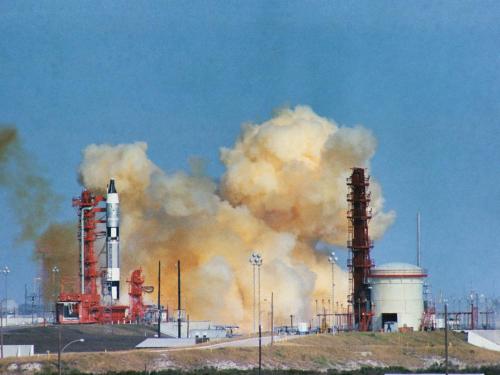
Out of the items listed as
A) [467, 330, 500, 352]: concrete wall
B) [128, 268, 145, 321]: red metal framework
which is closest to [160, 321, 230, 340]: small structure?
[128, 268, 145, 321]: red metal framework

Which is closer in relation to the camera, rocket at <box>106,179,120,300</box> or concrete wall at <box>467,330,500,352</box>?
concrete wall at <box>467,330,500,352</box>

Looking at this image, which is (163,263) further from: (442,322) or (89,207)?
(442,322)

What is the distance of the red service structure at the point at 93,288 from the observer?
181m

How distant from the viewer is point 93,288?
605 feet

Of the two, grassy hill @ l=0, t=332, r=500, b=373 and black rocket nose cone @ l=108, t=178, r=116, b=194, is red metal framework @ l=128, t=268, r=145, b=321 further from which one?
grassy hill @ l=0, t=332, r=500, b=373

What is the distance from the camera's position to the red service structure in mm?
180750

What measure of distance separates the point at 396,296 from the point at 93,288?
35807 mm

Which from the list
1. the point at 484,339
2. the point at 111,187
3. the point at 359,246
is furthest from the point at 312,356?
the point at 111,187

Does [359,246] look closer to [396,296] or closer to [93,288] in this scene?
[396,296]

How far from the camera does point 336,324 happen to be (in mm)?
183750

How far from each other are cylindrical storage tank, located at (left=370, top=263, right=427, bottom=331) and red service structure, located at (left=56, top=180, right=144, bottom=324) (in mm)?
28426

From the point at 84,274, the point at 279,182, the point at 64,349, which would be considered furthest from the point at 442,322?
the point at 64,349

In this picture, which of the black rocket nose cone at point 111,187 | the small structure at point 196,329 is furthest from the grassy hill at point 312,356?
the black rocket nose cone at point 111,187

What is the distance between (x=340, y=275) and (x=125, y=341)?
140ft
